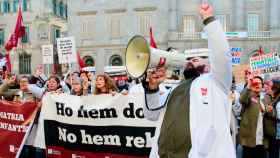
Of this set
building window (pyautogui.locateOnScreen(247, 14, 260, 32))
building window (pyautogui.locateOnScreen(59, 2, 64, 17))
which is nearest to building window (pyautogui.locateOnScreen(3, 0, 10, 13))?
building window (pyautogui.locateOnScreen(59, 2, 64, 17))

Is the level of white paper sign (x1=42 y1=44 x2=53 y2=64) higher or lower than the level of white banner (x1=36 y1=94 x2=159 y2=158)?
higher

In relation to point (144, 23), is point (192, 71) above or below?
below

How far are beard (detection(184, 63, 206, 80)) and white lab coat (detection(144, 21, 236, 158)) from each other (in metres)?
0.14

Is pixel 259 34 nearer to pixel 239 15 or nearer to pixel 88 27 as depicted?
pixel 239 15

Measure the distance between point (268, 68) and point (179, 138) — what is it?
26.8ft

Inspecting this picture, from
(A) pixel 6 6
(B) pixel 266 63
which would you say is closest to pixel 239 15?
(A) pixel 6 6

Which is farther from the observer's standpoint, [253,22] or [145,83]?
[253,22]

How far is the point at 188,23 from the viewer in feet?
137

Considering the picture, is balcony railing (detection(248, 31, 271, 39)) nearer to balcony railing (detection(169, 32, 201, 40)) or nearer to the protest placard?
balcony railing (detection(169, 32, 201, 40))

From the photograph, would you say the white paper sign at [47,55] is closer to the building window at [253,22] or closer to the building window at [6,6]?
the building window at [253,22]

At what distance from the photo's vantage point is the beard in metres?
4.11

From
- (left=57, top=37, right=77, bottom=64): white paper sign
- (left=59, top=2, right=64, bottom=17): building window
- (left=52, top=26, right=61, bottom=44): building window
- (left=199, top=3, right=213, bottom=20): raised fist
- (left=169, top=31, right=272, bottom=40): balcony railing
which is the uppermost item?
(left=59, top=2, right=64, bottom=17): building window

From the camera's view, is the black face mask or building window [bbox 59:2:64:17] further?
building window [bbox 59:2:64:17]

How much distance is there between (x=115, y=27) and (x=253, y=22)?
11824 millimetres
